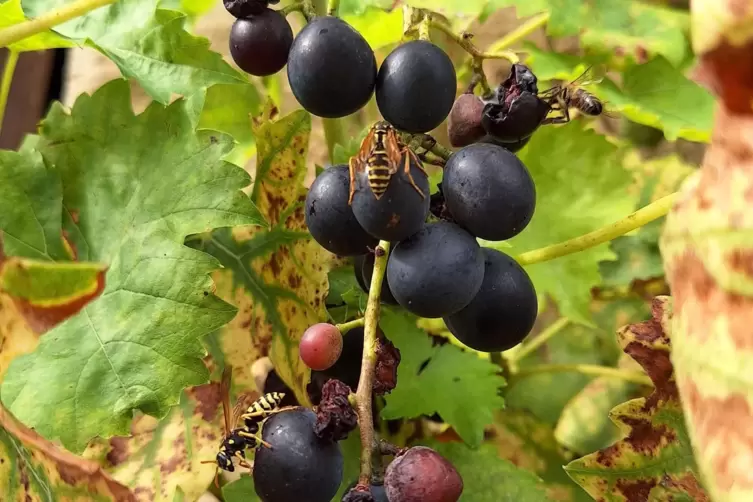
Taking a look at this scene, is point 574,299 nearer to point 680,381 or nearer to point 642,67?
point 642,67

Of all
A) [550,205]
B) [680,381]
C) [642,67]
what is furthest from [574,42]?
[680,381]

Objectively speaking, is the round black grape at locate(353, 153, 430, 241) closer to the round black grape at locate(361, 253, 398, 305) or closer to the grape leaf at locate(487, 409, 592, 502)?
the round black grape at locate(361, 253, 398, 305)

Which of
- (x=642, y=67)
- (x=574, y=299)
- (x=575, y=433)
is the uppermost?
(x=642, y=67)

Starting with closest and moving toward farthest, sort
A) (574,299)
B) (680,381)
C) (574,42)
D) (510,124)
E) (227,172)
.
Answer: (680,381)
(510,124)
(227,172)
(574,299)
(574,42)

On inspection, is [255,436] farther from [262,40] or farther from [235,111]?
[235,111]

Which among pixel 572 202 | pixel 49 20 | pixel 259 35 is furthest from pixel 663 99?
pixel 49 20

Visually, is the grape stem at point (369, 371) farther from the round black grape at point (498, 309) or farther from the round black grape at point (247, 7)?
the round black grape at point (247, 7)

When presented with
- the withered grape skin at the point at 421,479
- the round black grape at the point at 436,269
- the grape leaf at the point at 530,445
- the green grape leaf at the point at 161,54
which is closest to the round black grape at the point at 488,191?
the round black grape at the point at 436,269

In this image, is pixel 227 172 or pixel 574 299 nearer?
pixel 227 172
